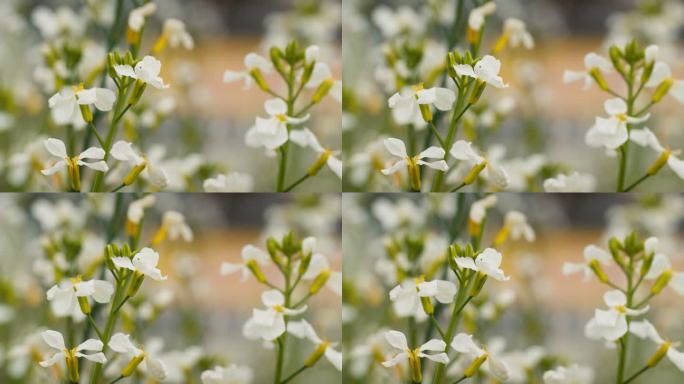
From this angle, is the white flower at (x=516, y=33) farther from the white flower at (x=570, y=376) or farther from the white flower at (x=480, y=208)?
the white flower at (x=570, y=376)

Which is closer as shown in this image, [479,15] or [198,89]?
[479,15]

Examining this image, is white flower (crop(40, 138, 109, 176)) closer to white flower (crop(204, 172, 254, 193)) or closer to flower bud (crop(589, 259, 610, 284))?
white flower (crop(204, 172, 254, 193))

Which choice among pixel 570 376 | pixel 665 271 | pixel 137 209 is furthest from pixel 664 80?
pixel 137 209

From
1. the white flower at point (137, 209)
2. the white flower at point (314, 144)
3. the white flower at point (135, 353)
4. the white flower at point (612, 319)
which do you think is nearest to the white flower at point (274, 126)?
the white flower at point (314, 144)

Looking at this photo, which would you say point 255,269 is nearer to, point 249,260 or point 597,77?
point 249,260

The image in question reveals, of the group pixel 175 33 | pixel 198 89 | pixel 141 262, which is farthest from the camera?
pixel 198 89

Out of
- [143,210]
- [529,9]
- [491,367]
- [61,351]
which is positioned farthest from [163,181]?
[529,9]
